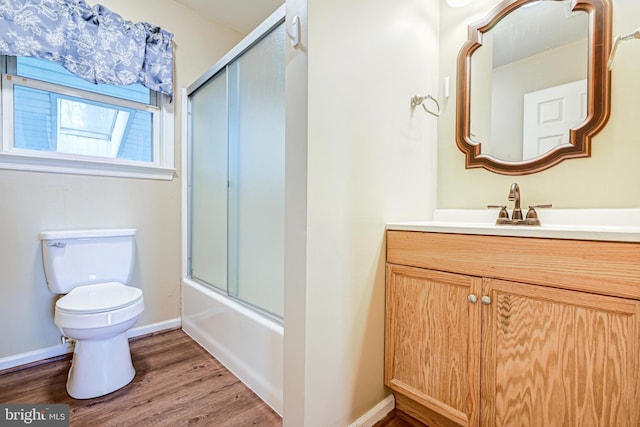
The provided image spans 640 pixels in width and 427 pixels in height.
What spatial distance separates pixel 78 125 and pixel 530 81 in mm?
2532

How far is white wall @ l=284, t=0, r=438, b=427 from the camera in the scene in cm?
104

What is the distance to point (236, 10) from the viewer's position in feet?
7.38

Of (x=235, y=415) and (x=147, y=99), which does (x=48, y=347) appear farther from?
(x=147, y=99)

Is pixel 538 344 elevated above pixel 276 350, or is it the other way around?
pixel 538 344

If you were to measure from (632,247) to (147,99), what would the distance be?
8.54 ft

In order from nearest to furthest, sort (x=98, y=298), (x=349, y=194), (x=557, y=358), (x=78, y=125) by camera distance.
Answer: (x=557, y=358) → (x=349, y=194) → (x=98, y=298) → (x=78, y=125)

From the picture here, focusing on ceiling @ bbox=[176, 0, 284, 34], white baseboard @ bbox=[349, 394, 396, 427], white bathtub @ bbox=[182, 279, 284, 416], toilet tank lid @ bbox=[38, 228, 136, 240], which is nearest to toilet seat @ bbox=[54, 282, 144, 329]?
toilet tank lid @ bbox=[38, 228, 136, 240]

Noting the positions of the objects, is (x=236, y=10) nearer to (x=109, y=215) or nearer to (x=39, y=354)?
(x=109, y=215)

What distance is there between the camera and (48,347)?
172 cm

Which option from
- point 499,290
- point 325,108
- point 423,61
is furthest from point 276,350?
point 423,61

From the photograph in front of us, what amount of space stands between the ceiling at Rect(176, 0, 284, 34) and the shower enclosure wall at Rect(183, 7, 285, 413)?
64cm

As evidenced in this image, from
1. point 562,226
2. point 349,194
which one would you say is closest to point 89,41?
point 349,194

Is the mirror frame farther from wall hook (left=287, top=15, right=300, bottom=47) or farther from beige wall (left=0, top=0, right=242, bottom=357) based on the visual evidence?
beige wall (left=0, top=0, right=242, bottom=357)

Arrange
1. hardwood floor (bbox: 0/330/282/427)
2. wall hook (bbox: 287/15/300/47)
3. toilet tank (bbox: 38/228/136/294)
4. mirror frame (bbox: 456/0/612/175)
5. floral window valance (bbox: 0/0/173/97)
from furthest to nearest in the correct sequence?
toilet tank (bbox: 38/228/136/294), floral window valance (bbox: 0/0/173/97), hardwood floor (bbox: 0/330/282/427), mirror frame (bbox: 456/0/612/175), wall hook (bbox: 287/15/300/47)
